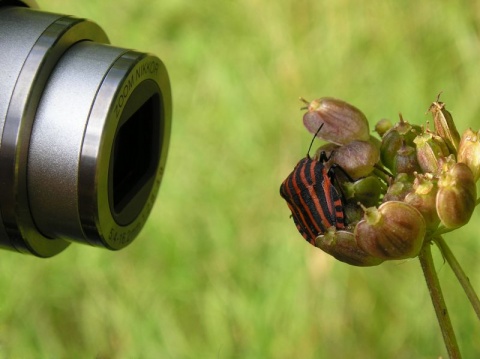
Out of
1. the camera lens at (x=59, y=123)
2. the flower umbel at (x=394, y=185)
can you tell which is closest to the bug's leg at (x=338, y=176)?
the flower umbel at (x=394, y=185)

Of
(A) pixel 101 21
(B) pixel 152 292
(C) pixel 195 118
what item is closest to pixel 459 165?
(B) pixel 152 292

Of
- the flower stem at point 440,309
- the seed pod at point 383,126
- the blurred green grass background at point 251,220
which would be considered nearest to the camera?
the flower stem at point 440,309

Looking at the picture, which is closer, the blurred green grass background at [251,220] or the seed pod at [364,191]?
the seed pod at [364,191]

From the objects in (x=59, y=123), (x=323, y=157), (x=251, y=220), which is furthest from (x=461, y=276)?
(x=251, y=220)

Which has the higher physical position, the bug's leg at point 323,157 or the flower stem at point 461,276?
the bug's leg at point 323,157

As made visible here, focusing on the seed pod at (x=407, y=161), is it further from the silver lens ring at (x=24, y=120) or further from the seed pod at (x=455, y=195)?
the silver lens ring at (x=24, y=120)

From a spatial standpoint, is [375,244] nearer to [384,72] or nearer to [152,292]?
[152,292]

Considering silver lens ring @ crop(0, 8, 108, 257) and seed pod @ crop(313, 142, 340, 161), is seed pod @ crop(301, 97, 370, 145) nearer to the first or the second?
seed pod @ crop(313, 142, 340, 161)
